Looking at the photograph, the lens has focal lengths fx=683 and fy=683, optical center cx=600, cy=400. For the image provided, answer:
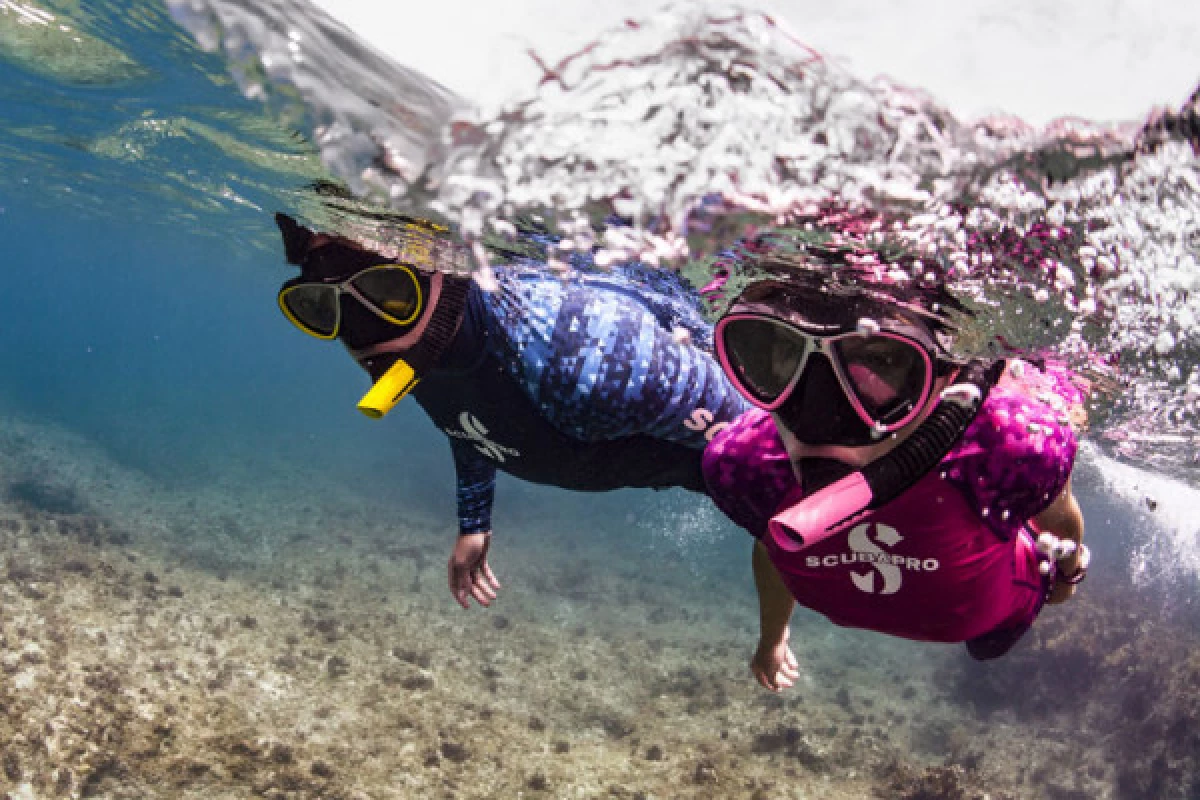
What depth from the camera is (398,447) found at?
43.1 m

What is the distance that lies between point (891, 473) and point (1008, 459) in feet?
2.05

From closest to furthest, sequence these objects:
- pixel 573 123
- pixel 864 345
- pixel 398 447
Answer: pixel 864 345, pixel 573 123, pixel 398 447

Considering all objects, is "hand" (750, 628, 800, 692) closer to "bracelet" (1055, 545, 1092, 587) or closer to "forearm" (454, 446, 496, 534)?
"bracelet" (1055, 545, 1092, 587)

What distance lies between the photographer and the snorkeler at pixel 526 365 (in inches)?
186

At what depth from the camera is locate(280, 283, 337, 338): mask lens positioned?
16.0ft

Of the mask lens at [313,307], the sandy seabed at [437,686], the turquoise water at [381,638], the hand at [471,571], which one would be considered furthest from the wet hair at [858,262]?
the sandy seabed at [437,686]

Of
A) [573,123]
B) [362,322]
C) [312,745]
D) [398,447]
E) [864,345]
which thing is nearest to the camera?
[864,345]

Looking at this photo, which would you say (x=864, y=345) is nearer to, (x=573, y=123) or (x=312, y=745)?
(x=573, y=123)

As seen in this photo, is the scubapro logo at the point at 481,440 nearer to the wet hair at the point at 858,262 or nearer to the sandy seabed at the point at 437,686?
the wet hair at the point at 858,262

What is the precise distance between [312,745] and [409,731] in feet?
4.73

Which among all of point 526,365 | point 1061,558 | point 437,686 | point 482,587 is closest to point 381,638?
point 437,686

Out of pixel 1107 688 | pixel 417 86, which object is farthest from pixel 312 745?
pixel 1107 688

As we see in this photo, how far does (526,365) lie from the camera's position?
16.2 ft

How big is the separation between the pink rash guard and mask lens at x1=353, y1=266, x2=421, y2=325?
2296 mm
